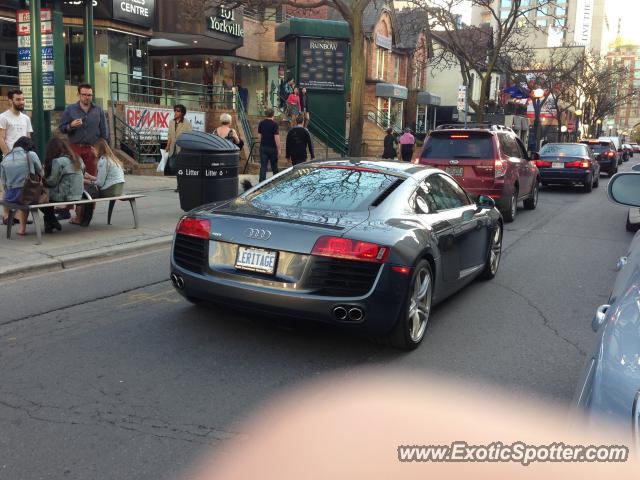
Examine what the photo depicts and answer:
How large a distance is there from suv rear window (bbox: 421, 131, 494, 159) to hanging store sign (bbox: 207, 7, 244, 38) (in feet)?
55.3

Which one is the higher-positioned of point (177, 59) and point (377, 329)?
point (177, 59)

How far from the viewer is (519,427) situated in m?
3.65

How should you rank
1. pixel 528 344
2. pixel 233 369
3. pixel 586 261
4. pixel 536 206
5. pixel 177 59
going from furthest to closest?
pixel 177 59, pixel 536 206, pixel 586 261, pixel 528 344, pixel 233 369

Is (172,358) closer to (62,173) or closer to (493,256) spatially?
(493,256)

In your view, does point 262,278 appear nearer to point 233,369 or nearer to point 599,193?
point 233,369

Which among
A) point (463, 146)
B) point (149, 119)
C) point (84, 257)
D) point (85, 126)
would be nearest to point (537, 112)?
point (149, 119)

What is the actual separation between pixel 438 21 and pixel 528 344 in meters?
25.6

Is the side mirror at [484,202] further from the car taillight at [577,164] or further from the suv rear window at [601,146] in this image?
the suv rear window at [601,146]

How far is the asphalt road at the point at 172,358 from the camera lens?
334cm

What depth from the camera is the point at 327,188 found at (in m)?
5.39

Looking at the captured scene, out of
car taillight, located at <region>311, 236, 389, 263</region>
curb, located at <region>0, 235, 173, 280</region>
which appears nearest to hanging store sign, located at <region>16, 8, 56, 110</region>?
curb, located at <region>0, 235, 173, 280</region>

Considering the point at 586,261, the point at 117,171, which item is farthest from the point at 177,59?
the point at 586,261

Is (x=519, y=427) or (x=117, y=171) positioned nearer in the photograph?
(x=519, y=427)

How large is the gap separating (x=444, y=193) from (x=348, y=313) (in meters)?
2.22
